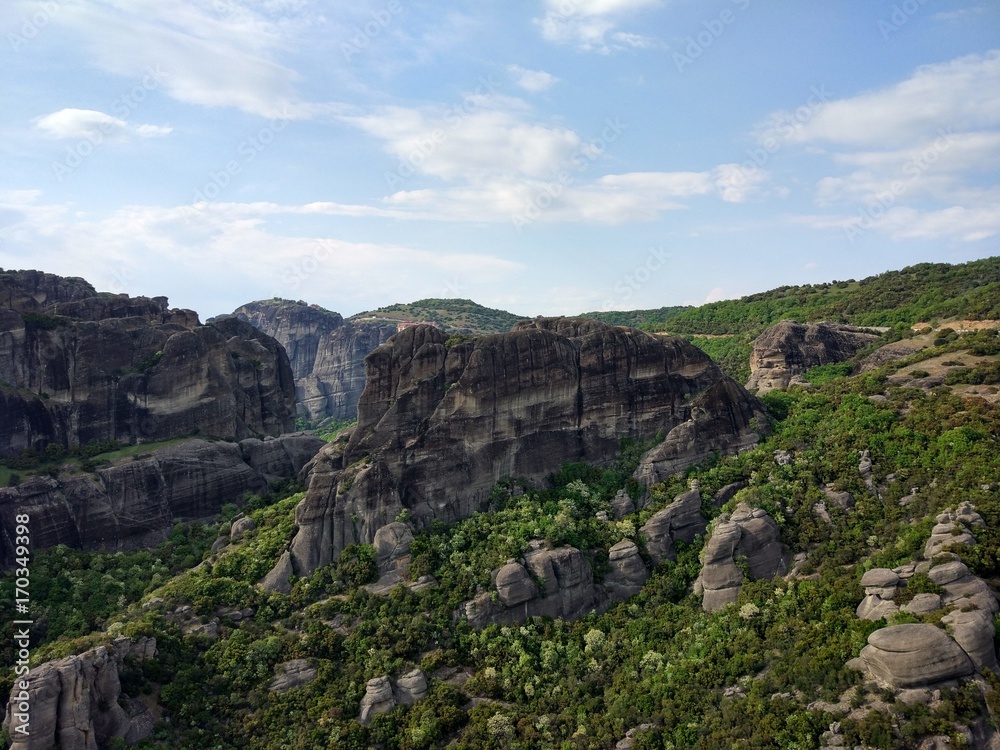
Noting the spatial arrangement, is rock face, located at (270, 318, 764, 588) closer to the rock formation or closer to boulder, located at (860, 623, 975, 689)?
the rock formation

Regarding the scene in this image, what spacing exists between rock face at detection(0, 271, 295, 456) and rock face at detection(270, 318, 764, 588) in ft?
78.8

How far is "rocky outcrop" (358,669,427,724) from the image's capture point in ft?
149

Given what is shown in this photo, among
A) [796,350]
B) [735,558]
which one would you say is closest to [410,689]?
[735,558]

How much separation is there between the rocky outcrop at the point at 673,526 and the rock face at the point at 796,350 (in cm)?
2824

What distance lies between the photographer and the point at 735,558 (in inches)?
1907

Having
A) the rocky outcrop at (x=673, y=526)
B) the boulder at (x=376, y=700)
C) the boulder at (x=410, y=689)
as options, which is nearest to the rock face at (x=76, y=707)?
the boulder at (x=376, y=700)

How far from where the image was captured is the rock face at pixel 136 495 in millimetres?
61491

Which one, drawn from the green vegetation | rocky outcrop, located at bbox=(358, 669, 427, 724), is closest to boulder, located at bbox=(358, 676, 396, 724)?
rocky outcrop, located at bbox=(358, 669, 427, 724)

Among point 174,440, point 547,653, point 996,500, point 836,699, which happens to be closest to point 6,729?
point 547,653

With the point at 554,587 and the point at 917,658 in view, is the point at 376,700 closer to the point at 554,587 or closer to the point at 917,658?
the point at 554,587

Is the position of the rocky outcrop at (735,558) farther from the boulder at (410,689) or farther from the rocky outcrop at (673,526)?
the boulder at (410,689)

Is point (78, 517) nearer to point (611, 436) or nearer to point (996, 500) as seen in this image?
point (611, 436)

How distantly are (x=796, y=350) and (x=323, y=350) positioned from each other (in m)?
116

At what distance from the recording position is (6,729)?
40.1 meters
